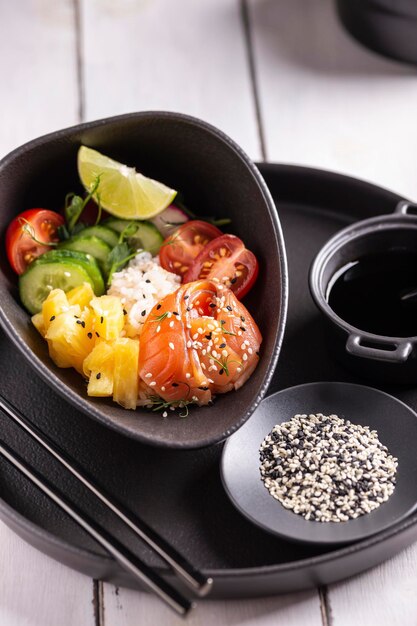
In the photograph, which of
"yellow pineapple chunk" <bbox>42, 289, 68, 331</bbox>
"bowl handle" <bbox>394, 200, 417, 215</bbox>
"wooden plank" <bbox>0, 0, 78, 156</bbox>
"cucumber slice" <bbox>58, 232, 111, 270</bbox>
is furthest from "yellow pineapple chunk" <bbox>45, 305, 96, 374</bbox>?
"wooden plank" <bbox>0, 0, 78, 156</bbox>

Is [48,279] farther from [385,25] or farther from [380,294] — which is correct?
[385,25]

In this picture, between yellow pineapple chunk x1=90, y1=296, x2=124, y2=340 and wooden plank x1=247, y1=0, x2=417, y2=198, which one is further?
wooden plank x1=247, y1=0, x2=417, y2=198

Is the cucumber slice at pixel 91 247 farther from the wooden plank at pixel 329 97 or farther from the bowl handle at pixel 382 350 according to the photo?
the wooden plank at pixel 329 97

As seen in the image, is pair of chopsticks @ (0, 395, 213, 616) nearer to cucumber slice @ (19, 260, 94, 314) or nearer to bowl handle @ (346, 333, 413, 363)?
cucumber slice @ (19, 260, 94, 314)

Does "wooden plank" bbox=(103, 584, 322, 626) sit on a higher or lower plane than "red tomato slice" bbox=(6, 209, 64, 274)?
lower

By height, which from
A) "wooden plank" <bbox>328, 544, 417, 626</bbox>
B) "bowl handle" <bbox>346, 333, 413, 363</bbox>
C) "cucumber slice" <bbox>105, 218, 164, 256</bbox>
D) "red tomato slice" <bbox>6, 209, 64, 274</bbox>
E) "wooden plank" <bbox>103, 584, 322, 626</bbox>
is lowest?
"wooden plank" <bbox>328, 544, 417, 626</bbox>

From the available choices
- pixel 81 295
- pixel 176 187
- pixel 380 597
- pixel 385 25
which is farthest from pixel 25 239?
pixel 385 25

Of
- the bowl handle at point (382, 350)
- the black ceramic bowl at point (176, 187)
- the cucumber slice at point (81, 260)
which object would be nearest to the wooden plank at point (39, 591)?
the black ceramic bowl at point (176, 187)

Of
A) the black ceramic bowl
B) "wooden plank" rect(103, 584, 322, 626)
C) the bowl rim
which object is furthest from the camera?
the bowl rim
